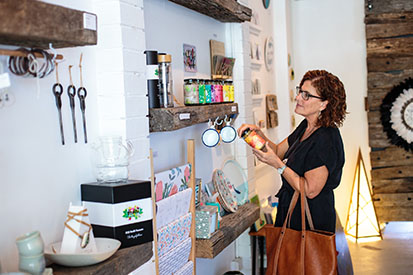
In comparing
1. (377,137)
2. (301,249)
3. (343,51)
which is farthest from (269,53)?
(301,249)

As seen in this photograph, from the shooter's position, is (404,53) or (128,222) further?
(404,53)

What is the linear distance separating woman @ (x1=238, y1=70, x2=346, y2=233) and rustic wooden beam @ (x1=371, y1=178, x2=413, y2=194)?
2.78 meters

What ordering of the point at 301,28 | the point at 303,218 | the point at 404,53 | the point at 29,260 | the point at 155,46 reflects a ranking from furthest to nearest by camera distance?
the point at 301,28, the point at 404,53, the point at 303,218, the point at 155,46, the point at 29,260

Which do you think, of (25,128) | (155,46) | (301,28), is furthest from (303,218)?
(301,28)

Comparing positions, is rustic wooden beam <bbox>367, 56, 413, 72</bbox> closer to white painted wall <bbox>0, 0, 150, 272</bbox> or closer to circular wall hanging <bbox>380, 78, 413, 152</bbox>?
circular wall hanging <bbox>380, 78, 413, 152</bbox>

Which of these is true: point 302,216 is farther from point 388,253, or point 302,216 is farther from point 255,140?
point 388,253

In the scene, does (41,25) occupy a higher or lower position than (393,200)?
higher

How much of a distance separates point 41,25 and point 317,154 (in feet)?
5.76

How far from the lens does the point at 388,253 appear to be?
15.5 ft

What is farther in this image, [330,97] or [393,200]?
[393,200]

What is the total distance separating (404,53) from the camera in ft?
17.0

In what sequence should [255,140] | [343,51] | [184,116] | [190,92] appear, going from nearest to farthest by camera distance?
[184,116], [190,92], [255,140], [343,51]

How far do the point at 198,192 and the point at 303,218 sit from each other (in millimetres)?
585

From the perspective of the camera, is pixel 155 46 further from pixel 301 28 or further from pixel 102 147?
pixel 301 28
